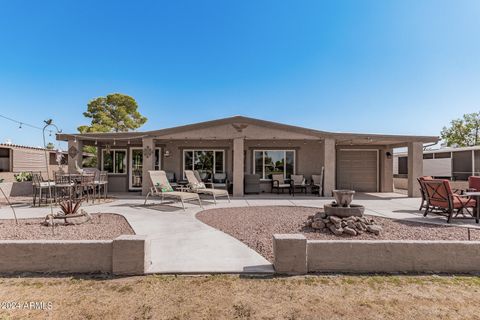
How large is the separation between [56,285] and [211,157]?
10677 mm

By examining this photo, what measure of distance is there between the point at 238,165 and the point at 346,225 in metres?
6.66

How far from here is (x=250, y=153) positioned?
13406 mm

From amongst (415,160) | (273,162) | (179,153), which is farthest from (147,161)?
(415,160)

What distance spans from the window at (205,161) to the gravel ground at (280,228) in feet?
20.0

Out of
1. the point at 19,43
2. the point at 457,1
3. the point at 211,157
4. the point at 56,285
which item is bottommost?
the point at 56,285

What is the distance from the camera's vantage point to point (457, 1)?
27.7ft

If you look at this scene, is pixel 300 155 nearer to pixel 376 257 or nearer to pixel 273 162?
pixel 273 162

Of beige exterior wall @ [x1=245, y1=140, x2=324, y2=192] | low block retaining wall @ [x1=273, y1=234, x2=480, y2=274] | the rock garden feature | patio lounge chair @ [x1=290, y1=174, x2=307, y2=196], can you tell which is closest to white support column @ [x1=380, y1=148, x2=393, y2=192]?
beige exterior wall @ [x1=245, y1=140, x2=324, y2=192]

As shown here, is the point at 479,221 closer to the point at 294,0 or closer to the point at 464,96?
the point at 294,0

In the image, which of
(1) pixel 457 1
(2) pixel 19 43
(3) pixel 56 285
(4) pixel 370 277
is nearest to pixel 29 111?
(2) pixel 19 43

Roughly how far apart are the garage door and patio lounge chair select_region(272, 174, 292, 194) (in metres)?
3.56

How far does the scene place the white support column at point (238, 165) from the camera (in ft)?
36.1

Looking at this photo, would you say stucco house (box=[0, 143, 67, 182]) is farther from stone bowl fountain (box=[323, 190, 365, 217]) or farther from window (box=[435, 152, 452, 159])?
window (box=[435, 152, 452, 159])

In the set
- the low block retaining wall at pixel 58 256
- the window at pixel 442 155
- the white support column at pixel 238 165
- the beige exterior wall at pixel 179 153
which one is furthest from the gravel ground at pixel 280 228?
the window at pixel 442 155
